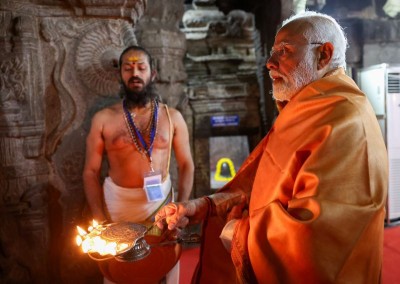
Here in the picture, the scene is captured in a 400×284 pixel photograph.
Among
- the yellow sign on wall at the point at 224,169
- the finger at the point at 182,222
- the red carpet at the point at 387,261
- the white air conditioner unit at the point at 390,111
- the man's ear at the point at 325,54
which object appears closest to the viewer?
the man's ear at the point at 325,54

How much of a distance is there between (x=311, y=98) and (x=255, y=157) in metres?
0.61

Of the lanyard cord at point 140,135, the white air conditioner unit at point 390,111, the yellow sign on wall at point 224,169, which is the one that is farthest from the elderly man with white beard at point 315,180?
the yellow sign on wall at point 224,169

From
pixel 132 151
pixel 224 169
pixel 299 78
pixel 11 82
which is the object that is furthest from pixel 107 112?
pixel 224 169

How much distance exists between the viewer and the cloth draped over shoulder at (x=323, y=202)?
4.00 ft

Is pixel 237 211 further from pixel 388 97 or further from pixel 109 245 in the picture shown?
pixel 388 97

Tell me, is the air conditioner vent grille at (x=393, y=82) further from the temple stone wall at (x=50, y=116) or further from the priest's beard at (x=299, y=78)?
the priest's beard at (x=299, y=78)

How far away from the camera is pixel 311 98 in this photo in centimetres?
148

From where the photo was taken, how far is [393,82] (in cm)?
502

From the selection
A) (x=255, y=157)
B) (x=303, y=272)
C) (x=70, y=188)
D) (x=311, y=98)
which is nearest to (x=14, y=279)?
(x=70, y=188)

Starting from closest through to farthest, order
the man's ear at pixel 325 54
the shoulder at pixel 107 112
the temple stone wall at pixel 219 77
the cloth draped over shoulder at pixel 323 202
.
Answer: the cloth draped over shoulder at pixel 323 202, the man's ear at pixel 325 54, the shoulder at pixel 107 112, the temple stone wall at pixel 219 77

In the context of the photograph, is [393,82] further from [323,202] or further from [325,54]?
[323,202]

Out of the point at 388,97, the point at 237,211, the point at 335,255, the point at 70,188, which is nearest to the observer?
the point at 335,255

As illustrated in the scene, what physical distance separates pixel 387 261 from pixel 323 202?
3.40 metres

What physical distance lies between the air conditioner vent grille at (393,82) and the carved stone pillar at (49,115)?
405 centimetres
